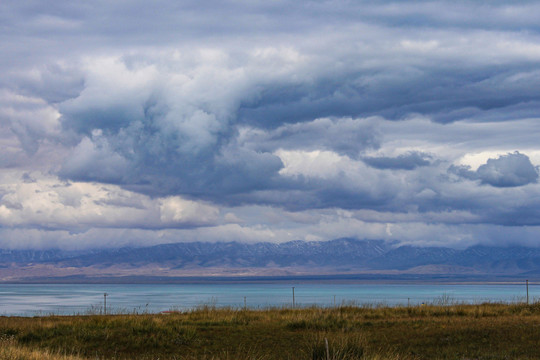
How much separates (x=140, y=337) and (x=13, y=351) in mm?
8846

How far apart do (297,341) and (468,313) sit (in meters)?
14.2

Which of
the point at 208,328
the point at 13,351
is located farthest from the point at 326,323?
the point at 13,351

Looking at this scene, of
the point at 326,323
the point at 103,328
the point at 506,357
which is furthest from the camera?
the point at 326,323

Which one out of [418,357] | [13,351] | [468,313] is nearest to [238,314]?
[468,313]

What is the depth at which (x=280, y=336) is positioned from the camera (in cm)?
2980

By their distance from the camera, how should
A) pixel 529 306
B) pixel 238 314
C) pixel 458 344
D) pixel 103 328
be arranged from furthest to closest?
pixel 529 306 → pixel 238 314 → pixel 103 328 → pixel 458 344

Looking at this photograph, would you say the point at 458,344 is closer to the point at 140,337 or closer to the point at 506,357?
the point at 506,357

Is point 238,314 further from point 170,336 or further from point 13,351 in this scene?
point 13,351

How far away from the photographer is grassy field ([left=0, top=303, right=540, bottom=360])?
77.8ft

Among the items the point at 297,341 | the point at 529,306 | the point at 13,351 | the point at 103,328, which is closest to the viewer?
the point at 13,351

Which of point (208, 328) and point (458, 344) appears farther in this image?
point (208, 328)

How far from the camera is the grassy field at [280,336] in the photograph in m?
23.7

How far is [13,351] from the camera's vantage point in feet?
65.4

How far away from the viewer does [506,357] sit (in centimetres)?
2255
